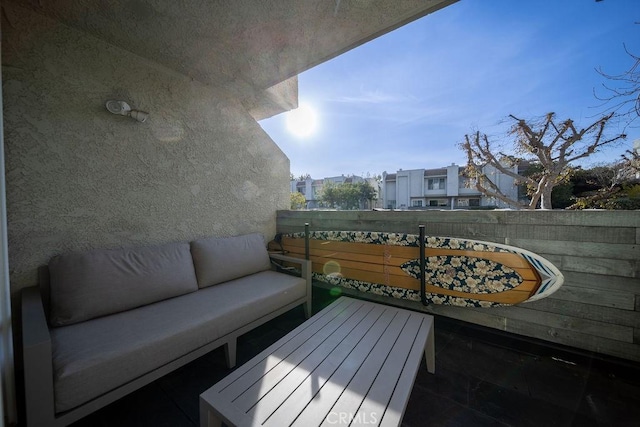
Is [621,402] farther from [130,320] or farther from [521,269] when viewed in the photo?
[130,320]

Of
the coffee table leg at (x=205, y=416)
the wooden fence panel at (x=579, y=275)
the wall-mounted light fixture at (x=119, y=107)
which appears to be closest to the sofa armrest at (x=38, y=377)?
the coffee table leg at (x=205, y=416)

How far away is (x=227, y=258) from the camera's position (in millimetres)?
2316

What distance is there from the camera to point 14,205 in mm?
1499

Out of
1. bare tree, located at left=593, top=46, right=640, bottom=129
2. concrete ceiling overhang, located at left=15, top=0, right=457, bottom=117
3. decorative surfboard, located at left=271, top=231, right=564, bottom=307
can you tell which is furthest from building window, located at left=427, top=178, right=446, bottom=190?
concrete ceiling overhang, located at left=15, top=0, right=457, bottom=117

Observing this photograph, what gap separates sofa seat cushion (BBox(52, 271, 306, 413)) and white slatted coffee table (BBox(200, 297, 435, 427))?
0.58 metres

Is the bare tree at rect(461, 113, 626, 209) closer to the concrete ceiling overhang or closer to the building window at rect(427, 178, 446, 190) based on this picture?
the concrete ceiling overhang

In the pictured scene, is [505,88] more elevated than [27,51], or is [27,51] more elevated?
[505,88]

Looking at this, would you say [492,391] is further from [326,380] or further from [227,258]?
[227,258]

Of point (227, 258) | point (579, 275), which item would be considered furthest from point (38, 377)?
point (579, 275)

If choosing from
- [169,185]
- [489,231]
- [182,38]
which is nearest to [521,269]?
[489,231]

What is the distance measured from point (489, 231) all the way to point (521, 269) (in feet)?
1.19

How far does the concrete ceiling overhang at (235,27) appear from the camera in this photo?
1.65 m

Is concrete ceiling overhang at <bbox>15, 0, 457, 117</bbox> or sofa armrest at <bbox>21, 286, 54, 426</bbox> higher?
concrete ceiling overhang at <bbox>15, 0, 457, 117</bbox>

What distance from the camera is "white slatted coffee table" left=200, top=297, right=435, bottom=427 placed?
849 mm
